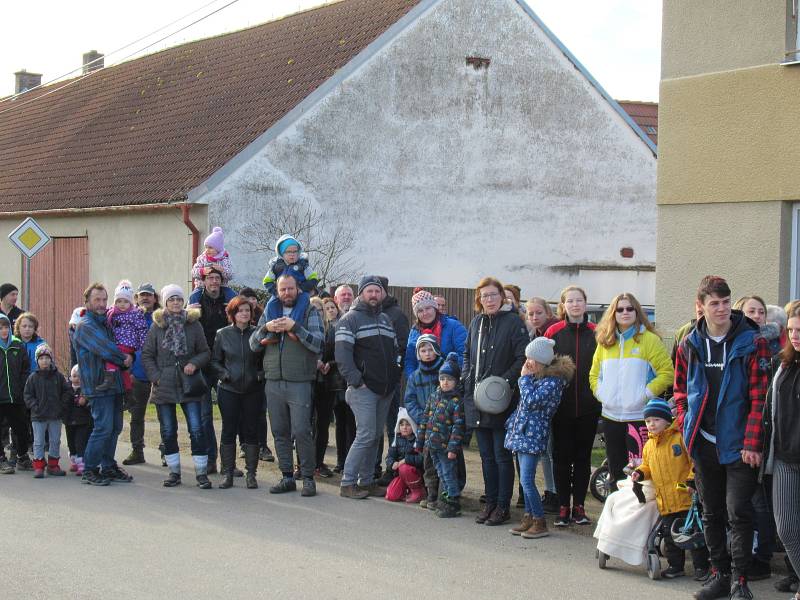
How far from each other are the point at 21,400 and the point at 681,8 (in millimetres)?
7934

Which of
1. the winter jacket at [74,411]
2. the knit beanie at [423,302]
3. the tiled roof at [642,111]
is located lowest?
the winter jacket at [74,411]

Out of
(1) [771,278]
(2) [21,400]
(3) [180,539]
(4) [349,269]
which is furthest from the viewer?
(4) [349,269]

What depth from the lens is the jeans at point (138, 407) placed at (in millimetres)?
11805

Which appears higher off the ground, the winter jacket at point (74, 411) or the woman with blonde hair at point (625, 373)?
the woman with blonde hair at point (625, 373)

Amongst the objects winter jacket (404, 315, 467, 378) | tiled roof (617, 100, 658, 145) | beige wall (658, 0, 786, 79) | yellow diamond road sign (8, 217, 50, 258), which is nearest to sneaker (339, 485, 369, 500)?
winter jacket (404, 315, 467, 378)

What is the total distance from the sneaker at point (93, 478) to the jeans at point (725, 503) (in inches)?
237

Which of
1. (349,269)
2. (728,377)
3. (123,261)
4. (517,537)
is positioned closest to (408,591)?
(517,537)

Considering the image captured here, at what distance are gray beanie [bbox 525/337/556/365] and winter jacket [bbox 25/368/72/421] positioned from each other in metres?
5.15

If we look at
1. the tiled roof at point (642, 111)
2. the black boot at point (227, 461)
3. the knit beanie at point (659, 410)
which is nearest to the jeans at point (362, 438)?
the black boot at point (227, 461)

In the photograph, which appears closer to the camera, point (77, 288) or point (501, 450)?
point (501, 450)

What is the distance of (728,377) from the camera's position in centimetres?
675

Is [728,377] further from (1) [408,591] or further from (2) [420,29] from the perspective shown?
(2) [420,29]

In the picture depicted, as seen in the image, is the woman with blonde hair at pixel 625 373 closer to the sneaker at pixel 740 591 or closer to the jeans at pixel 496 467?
the jeans at pixel 496 467

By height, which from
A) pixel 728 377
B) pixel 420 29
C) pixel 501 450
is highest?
pixel 420 29
